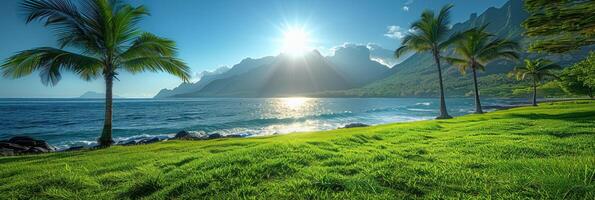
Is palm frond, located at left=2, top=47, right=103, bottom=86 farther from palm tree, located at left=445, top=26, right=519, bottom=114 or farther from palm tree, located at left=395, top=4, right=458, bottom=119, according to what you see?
palm tree, located at left=445, top=26, right=519, bottom=114

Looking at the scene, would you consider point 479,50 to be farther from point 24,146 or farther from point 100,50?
point 24,146

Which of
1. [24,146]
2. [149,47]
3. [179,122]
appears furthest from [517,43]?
[179,122]

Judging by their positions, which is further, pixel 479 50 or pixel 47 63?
pixel 479 50

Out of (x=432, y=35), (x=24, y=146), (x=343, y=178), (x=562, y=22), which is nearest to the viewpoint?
(x=343, y=178)

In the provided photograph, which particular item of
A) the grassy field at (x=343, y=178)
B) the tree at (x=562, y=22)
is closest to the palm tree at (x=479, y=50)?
the tree at (x=562, y=22)

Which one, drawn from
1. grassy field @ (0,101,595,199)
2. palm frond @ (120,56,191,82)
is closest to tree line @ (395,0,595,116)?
grassy field @ (0,101,595,199)

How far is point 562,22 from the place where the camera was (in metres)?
5.63

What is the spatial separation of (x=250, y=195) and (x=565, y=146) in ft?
26.6

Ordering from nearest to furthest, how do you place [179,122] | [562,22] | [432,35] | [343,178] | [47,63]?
[343,178] < [562,22] < [47,63] < [432,35] < [179,122]

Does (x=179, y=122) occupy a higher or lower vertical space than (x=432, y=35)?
lower

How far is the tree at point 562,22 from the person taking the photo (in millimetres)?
5316

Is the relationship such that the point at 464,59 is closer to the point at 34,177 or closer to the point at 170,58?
the point at 170,58

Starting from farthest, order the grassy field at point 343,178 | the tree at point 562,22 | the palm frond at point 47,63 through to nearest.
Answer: the palm frond at point 47,63, the tree at point 562,22, the grassy field at point 343,178

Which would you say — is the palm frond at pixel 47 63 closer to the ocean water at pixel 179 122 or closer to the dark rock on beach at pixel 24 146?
the dark rock on beach at pixel 24 146
